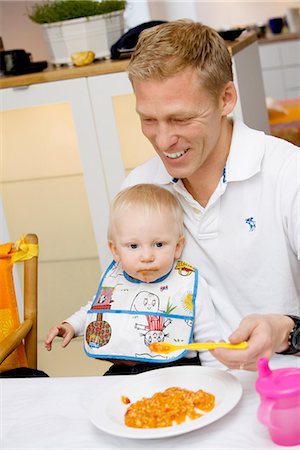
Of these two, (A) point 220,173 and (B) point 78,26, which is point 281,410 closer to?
(A) point 220,173

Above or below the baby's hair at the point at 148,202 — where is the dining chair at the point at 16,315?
below

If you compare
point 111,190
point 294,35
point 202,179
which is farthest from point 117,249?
point 294,35

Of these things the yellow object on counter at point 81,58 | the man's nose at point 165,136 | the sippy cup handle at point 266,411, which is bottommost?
the sippy cup handle at point 266,411

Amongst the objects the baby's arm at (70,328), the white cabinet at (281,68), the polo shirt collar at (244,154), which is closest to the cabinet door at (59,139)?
the baby's arm at (70,328)

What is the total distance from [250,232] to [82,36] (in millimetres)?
1589

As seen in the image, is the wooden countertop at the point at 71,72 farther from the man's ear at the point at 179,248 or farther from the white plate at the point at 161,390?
the white plate at the point at 161,390

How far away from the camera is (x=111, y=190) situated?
300cm

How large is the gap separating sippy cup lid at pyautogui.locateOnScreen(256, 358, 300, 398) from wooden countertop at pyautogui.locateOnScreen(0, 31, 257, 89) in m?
1.77

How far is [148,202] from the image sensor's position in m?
1.84

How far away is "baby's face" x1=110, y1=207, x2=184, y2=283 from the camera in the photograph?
181 cm

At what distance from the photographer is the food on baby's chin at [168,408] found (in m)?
1.30

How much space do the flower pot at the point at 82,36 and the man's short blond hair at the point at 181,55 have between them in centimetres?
140

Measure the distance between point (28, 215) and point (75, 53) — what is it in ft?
2.20

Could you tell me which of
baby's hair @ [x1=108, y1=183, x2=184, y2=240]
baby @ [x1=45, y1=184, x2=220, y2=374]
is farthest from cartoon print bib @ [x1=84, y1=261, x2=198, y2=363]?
baby's hair @ [x1=108, y1=183, x2=184, y2=240]
